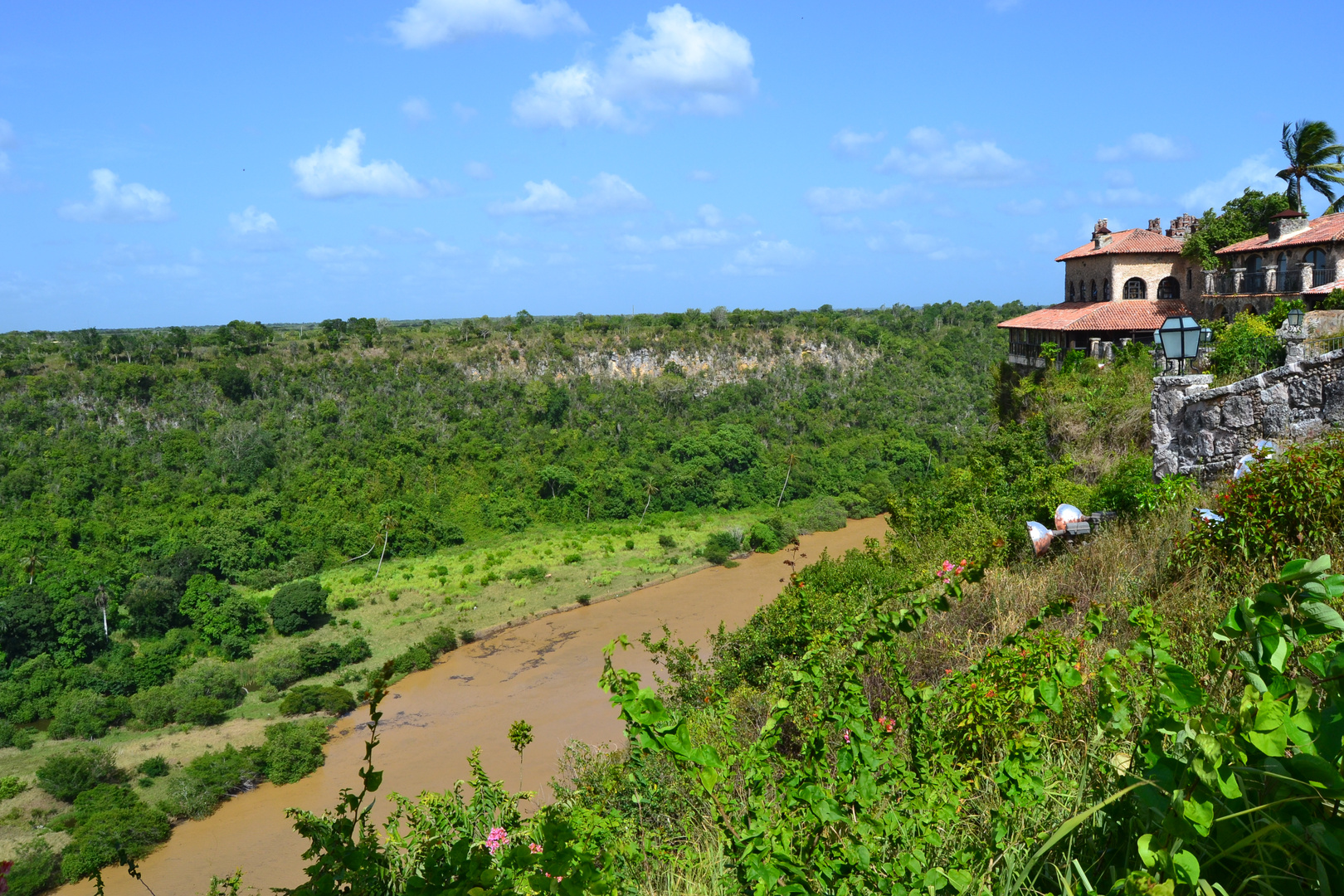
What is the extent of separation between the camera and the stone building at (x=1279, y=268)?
47.4 ft

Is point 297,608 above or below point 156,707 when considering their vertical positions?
above

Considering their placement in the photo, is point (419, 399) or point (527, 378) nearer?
point (419, 399)

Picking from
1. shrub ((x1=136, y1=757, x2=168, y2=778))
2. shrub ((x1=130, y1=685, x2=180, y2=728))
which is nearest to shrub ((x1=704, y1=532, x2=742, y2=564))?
shrub ((x1=130, y1=685, x2=180, y2=728))

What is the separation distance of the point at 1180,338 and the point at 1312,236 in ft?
22.7

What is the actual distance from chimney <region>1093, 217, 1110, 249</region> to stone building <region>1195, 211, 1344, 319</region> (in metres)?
2.71

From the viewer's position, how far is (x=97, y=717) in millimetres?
20609

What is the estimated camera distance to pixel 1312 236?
14844 millimetres

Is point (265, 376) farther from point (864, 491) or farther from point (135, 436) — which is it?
point (864, 491)

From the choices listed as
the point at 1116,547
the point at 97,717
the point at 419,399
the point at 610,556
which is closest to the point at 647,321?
the point at 419,399

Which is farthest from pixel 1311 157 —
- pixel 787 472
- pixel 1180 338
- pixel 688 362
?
pixel 688 362

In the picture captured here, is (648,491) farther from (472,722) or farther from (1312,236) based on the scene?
(1312,236)

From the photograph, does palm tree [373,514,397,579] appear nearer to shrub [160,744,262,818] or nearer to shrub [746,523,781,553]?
shrub [746,523,781,553]

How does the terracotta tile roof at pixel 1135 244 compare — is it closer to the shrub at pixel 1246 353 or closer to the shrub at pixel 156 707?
the shrub at pixel 1246 353

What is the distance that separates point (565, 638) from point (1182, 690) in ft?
79.5
